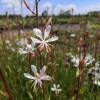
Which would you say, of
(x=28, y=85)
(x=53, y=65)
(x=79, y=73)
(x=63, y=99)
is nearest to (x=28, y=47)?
(x=53, y=65)

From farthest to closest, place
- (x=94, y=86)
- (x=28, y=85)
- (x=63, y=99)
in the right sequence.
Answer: (x=94, y=86) → (x=28, y=85) → (x=63, y=99)

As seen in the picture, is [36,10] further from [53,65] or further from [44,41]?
[53,65]

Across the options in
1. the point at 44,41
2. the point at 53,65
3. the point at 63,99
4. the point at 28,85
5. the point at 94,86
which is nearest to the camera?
the point at 44,41

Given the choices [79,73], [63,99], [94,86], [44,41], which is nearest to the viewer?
[44,41]

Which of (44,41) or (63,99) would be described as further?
(63,99)

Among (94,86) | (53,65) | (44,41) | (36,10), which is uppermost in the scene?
(36,10)

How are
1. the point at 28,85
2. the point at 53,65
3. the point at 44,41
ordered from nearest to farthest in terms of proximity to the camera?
the point at 44,41 < the point at 53,65 < the point at 28,85

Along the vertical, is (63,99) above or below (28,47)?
below

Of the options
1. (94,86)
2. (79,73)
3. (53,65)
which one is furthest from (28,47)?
(94,86)

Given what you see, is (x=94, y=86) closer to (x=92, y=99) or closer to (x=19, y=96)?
(x=92, y=99)
